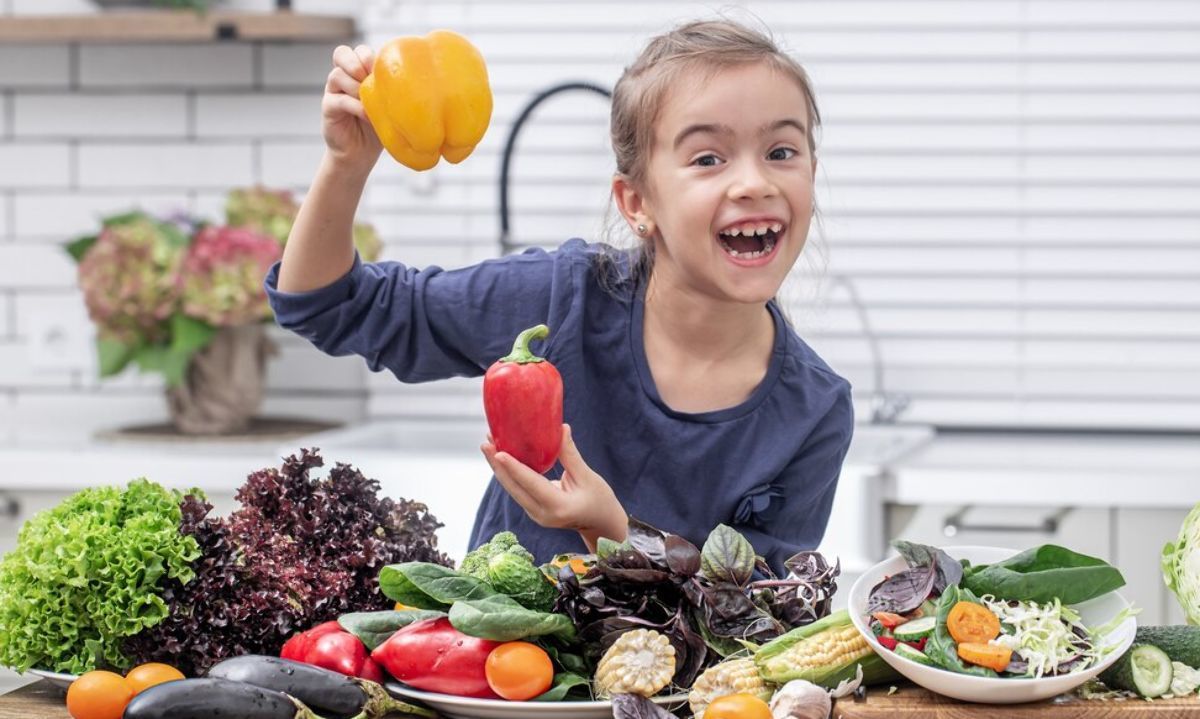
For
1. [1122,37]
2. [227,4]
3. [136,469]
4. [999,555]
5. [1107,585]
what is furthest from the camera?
[227,4]

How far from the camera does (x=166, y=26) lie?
323 centimetres

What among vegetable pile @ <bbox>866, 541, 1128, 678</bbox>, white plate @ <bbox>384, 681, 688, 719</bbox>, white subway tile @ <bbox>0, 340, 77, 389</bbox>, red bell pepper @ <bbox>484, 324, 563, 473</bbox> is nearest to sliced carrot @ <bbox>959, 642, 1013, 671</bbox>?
vegetable pile @ <bbox>866, 541, 1128, 678</bbox>

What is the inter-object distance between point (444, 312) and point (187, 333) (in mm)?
1304

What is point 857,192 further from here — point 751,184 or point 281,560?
point 281,560

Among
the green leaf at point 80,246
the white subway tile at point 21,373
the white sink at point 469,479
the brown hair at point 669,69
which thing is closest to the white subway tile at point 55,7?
the green leaf at point 80,246

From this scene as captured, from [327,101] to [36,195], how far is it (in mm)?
2298

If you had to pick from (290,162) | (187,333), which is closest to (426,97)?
(187,333)

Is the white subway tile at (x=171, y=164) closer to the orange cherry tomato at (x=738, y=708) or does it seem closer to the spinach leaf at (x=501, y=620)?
the spinach leaf at (x=501, y=620)

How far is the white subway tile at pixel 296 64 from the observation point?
3.39m

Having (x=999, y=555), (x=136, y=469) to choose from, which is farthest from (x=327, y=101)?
(x=136, y=469)

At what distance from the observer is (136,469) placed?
2871 mm

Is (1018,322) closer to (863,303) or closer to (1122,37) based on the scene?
(863,303)

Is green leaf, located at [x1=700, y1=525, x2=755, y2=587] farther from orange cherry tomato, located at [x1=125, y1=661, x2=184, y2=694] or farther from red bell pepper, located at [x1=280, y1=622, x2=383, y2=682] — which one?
orange cherry tomato, located at [x1=125, y1=661, x2=184, y2=694]

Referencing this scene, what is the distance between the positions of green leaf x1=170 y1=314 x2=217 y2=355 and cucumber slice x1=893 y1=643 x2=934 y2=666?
2117mm
